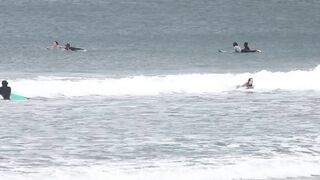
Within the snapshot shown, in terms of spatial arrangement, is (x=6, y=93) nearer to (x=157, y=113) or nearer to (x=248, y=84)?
(x=157, y=113)

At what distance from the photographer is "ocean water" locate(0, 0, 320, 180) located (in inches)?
790

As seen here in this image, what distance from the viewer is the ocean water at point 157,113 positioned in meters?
20.1

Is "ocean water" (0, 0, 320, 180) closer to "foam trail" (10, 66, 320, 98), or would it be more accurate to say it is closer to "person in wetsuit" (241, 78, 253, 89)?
"foam trail" (10, 66, 320, 98)

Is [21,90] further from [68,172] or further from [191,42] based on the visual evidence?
[191,42]

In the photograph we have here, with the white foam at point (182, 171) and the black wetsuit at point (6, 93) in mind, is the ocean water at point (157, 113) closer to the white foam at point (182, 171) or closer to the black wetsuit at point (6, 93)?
the white foam at point (182, 171)

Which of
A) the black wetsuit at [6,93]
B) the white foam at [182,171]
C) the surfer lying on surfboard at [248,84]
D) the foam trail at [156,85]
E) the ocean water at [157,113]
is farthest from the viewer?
the surfer lying on surfboard at [248,84]

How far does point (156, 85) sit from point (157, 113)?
420 inches

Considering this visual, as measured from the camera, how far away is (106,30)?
9731 cm

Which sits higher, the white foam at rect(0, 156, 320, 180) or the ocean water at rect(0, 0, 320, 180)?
the white foam at rect(0, 156, 320, 180)

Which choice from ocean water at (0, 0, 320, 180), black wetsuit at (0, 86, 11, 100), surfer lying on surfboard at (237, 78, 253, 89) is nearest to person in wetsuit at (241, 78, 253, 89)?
surfer lying on surfboard at (237, 78, 253, 89)

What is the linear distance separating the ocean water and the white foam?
21 mm

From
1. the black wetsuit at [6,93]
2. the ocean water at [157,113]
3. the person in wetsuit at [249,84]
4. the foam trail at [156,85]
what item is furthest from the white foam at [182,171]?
the person in wetsuit at [249,84]

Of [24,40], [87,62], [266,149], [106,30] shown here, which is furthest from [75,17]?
[266,149]

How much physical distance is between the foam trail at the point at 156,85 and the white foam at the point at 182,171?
15795 millimetres
